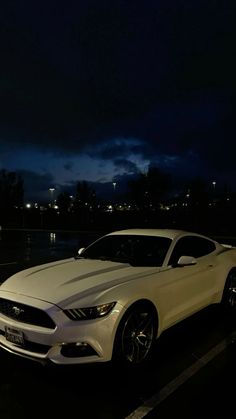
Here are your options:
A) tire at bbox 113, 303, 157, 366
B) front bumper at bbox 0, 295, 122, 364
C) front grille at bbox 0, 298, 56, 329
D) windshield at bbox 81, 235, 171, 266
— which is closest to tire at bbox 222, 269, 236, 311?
windshield at bbox 81, 235, 171, 266

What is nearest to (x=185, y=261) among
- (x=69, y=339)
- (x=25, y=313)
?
(x=69, y=339)

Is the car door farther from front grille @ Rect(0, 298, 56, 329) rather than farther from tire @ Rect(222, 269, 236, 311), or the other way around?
front grille @ Rect(0, 298, 56, 329)

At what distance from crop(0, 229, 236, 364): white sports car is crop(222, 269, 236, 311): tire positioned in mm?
507

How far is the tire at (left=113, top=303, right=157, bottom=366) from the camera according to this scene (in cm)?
409

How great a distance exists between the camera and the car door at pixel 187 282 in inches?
192

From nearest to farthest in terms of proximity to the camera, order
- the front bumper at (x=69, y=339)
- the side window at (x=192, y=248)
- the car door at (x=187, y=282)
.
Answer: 1. the front bumper at (x=69, y=339)
2. the car door at (x=187, y=282)
3. the side window at (x=192, y=248)

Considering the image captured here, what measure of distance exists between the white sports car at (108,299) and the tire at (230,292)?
507 mm

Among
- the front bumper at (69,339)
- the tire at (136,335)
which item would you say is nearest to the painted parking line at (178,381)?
the tire at (136,335)

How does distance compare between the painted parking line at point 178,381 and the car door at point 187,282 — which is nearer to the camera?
the painted parking line at point 178,381

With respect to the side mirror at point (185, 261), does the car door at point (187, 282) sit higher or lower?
lower

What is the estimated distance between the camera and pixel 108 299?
407cm

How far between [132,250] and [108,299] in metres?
1.79

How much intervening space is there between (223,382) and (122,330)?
3.62 ft

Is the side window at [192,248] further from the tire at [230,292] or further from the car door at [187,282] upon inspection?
the tire at [230,292]
